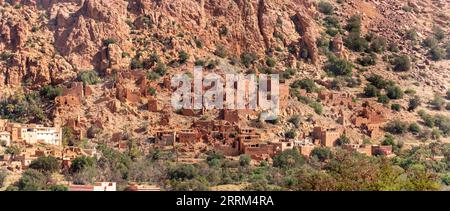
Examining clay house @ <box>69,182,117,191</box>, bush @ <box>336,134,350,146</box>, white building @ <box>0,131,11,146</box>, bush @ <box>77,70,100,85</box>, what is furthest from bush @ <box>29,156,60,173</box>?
bush @ <box>336,134,350,146</box>

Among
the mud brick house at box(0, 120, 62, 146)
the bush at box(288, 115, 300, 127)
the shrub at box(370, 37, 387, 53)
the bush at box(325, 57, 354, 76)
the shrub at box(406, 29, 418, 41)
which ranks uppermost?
the shrub at box(406, 29, 418, 41)

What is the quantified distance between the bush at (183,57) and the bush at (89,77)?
4.00 meters

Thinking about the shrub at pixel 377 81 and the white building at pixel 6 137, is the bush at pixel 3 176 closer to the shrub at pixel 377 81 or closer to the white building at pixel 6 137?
the white building at pixel 6 137

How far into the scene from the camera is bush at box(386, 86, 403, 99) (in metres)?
53.4

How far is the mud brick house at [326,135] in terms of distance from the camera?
154ft

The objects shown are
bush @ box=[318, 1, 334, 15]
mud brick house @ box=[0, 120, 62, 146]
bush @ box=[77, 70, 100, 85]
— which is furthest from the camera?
bush @ box=[318, 1, 334, 15]

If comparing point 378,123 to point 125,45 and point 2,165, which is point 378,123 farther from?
point 2,165

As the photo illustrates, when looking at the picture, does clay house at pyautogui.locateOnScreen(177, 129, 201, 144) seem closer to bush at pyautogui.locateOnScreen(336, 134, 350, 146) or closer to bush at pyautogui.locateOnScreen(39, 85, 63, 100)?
bush at pyautogui.locateOnScreen(336, 134, 350, 146)

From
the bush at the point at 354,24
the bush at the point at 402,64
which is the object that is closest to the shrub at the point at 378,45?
the bush at the point at 354,24

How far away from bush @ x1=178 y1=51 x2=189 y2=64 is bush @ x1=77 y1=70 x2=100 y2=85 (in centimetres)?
400

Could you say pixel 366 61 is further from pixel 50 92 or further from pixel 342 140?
pixel 50 92

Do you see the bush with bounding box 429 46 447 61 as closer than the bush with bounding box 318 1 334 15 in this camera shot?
Yes

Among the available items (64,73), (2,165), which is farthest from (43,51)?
(2,165)

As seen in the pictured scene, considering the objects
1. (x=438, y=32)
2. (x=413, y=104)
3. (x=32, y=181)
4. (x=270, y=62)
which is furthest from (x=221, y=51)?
(x=32, y=181)
